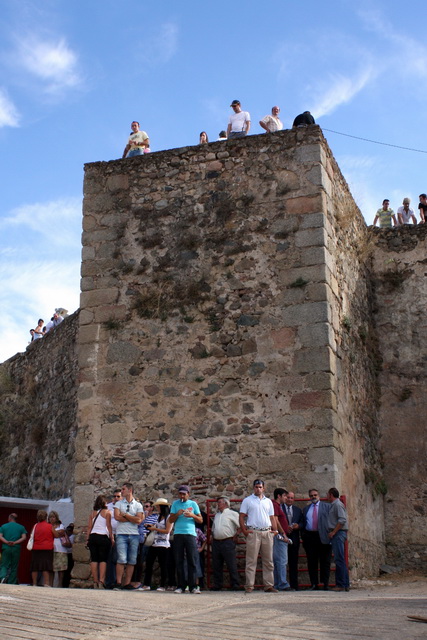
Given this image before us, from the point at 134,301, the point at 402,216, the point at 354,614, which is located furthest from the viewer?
the point at 402,216

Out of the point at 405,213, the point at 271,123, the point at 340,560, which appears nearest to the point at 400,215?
the point at 405,213

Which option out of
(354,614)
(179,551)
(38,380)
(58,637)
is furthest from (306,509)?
(38,380)

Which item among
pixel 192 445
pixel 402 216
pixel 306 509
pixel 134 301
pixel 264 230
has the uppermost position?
pixel 402 216

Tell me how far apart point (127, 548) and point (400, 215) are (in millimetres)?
8557

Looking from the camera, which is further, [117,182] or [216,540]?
[117,182]

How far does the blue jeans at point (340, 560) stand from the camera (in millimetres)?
9492

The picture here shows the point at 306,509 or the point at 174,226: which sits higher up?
the point at 174,226

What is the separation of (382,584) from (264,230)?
473cm

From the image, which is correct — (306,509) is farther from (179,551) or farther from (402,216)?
(402,216)

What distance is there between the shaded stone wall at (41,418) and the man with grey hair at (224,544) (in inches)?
264

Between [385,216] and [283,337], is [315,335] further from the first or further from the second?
[385,216]

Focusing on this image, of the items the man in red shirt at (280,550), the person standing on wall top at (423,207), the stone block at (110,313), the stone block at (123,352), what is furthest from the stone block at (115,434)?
the person standing on wall top at (423,207)

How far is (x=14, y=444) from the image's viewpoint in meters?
19.6

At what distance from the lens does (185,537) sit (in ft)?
30.4
